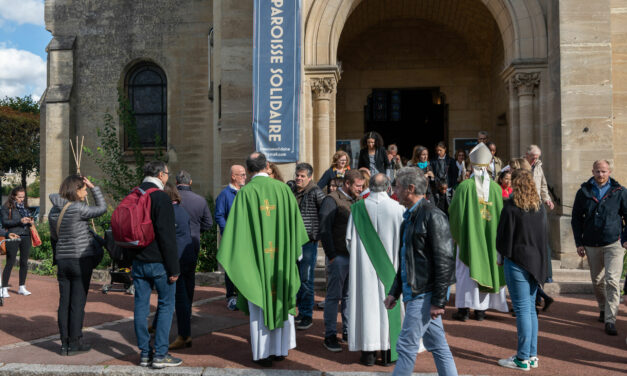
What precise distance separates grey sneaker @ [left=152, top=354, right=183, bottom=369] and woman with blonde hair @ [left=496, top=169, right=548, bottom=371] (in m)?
2.98

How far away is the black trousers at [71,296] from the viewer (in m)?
5.27

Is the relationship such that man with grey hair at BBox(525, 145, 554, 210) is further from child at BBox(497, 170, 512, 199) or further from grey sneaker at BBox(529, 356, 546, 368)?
grey sneaker at BBox(529, 356, 546, 368)

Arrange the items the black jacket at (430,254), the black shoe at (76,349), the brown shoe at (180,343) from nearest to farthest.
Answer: the black jacket at (430,254), the black shoe at (76,349), the brown shoe at (180,343)

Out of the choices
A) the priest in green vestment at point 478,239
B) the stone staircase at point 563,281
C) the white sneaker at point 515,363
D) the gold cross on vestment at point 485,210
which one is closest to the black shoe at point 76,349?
the stone staircase at point 563,281

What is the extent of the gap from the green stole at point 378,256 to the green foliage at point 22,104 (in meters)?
40.0

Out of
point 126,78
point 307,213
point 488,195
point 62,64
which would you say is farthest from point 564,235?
point 62,64

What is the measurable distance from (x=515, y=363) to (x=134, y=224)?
3655mm

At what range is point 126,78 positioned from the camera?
17.3 metres

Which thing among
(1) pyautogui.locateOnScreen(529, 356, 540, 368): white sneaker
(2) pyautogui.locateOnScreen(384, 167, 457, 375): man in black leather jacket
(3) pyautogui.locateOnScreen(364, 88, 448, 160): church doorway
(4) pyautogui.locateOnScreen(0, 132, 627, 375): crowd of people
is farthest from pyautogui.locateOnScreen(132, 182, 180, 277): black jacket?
(3) pyautogui.locateOnScreen(364, 88, 448, 160): church doorway

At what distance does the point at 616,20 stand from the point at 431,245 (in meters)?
8.70

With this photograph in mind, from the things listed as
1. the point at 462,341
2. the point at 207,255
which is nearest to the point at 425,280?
the point at 462,341

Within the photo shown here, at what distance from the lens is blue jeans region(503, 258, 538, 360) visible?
4672mm

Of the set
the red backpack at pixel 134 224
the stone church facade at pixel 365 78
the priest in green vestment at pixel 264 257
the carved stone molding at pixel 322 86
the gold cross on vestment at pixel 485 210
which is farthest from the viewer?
the carved stone molding at pixel 322 86

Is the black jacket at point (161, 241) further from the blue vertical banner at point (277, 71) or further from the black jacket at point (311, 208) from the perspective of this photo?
the blue vertical banner at point (277, 71)
